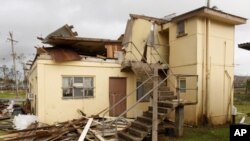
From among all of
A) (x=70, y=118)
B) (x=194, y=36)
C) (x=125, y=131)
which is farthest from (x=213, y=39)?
(x=70, y=118)

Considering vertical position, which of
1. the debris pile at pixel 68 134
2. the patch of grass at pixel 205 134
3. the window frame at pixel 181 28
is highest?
the window frame at pixel 181 28

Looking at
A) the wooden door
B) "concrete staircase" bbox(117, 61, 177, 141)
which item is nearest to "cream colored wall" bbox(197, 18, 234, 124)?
"concrete staircase" bbox(117, 61, 177, 141)

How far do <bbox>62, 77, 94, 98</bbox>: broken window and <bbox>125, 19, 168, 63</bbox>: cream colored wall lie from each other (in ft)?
10.3

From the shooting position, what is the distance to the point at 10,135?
12.1 m

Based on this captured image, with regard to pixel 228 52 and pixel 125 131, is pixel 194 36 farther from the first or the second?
pixel 125 131

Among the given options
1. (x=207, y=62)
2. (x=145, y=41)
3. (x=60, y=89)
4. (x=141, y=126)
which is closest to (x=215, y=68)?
(x=207, y=62)

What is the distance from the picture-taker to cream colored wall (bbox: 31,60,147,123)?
47.7 ft

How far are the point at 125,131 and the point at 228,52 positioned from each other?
845cm

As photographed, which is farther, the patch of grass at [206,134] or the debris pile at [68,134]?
the patch of grass at [206,134]

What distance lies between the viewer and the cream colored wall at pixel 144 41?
17.3 meters

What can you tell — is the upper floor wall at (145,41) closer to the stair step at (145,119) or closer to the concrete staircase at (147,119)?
the concrete staircase at (147,119)

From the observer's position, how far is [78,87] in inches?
611

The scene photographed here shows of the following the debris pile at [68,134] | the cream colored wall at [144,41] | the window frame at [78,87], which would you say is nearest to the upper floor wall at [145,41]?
the cream colored wall at [144,41]

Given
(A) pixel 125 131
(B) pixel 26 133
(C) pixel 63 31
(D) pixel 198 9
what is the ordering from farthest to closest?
(C) pixel 63 31 → (D) pixel 198 9 → (B) pixel 26 133 → (A) pixel 125 131
